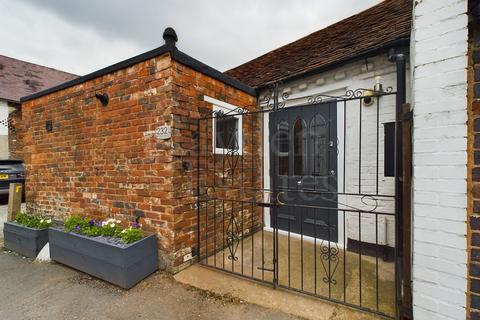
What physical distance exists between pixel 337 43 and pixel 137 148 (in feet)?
13.0

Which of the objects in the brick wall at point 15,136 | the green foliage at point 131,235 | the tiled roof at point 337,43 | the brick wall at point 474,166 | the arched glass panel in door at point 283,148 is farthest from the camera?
the brick wall at point 15,136

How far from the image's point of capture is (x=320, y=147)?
380 cm

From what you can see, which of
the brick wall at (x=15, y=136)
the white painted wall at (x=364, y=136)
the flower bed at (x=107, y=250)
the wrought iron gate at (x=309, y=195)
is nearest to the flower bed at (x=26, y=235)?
the flower bed at (x=107, y=250)

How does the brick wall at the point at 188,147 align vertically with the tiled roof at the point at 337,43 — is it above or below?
below

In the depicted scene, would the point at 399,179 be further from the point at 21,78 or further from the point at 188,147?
the point at 21,78

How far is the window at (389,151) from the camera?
94.9 inches

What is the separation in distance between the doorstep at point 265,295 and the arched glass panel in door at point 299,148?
2.06 meters

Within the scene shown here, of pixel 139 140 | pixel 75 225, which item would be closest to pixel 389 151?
pixel 139 140

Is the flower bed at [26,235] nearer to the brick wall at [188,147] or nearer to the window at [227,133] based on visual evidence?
the brick wall at [188,147]

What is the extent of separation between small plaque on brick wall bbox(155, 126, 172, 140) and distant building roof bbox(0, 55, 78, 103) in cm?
1183

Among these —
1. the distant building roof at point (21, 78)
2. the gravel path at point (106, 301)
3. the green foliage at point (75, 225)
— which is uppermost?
the distant building roof at point (21, 78)

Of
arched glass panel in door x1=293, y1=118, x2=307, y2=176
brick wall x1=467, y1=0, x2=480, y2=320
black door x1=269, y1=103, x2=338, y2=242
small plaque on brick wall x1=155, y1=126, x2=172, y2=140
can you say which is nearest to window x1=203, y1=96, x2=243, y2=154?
black door x1=269, y1=103, x2=338, y2=242

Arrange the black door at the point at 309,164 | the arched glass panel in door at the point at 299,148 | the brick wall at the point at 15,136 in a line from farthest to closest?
the brick wall at the point at 15,136, the arched glass panel in door at the point at 299,148, the black door at the point at 309,164

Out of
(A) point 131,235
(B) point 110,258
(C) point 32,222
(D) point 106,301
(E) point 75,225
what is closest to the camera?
(D) point 106,301
